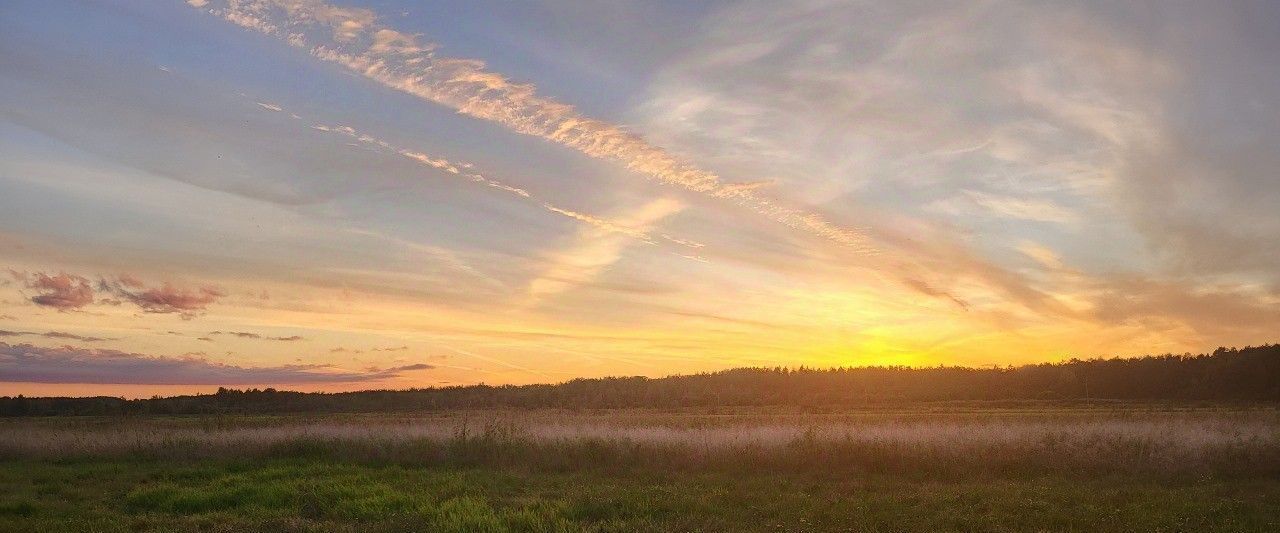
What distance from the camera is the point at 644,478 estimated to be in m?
19.1

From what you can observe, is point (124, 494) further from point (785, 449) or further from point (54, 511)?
point (785, 449)

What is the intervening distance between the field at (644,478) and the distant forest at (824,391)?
168 feet

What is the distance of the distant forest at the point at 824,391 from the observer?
73375mm

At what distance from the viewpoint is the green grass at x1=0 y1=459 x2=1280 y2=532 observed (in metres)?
12.1

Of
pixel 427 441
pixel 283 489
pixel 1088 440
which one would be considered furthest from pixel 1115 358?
pixel 283 489

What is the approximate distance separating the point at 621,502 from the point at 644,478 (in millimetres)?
5585

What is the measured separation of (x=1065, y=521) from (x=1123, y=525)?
78 cm

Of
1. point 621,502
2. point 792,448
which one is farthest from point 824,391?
point 621,502

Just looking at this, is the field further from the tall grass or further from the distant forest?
the distant forest

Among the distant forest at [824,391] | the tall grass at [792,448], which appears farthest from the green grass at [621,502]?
the distant forest at [824,391]

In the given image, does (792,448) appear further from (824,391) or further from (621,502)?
(824,391)

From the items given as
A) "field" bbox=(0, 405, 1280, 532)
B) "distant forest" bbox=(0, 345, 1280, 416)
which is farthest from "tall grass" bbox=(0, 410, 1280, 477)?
"distant forest" bbox=(0, 345, 1280, 416)

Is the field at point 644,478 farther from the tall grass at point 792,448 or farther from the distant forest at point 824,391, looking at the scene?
the distant forest at point 824,391

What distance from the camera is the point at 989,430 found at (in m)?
21.7
